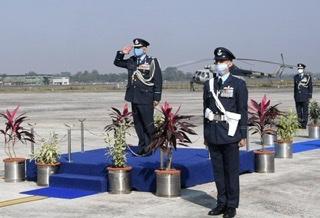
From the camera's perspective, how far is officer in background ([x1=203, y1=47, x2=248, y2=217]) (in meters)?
6.72

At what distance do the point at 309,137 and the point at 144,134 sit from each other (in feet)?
25.4

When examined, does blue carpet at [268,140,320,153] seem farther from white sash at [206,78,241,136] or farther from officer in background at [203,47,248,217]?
white sash at [206,78,241,136]

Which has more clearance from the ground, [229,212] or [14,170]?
[14,170]

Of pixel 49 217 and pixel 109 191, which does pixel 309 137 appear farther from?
pixel 49 217

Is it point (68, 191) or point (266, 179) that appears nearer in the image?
point (68, 191)

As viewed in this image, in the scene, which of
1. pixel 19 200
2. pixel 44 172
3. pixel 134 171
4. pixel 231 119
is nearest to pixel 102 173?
pixel 134 171

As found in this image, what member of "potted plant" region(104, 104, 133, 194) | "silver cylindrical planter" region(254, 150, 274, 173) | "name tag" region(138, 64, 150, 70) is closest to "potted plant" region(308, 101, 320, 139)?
"silver cylindrical planter" region(254, 150, 274, 173)

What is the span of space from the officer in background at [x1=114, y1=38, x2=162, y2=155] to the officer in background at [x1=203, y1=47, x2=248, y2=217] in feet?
8.32

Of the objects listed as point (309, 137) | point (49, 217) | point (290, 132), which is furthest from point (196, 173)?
point (309, 137)

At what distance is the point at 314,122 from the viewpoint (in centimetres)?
1680

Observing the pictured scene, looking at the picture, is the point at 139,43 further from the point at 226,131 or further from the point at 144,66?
the point at 226,131

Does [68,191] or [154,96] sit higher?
[154,96]

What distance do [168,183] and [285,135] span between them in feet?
15.9

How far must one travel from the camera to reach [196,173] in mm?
8812
